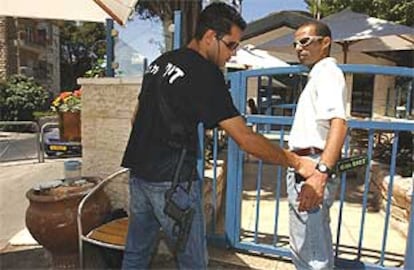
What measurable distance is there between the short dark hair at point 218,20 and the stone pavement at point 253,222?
1.79 metres

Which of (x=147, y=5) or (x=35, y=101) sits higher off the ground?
(x=147, y=5)

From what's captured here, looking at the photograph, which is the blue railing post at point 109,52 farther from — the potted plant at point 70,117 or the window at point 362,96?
the window at point 362,96

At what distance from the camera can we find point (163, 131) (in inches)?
72.0

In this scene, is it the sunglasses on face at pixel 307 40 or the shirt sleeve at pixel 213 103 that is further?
the sunglasses on face at pixel 307 40

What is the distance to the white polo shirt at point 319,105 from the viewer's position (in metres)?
1.84

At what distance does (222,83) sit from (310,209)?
69 cm

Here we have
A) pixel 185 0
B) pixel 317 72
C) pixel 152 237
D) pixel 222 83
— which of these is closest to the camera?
pixel 222 83

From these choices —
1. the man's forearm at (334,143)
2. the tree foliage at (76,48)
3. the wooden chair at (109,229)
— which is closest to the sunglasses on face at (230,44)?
the man's forearm at (334,143)

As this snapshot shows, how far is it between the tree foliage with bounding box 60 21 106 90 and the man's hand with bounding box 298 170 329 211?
2751 cm

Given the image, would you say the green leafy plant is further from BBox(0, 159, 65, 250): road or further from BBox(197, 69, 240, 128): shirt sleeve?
BBox(197, 69, 240, 128): shirt sleeve

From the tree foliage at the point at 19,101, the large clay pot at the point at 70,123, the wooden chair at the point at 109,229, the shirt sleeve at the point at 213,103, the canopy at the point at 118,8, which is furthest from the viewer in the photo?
the tree foliage at the point at 19,101

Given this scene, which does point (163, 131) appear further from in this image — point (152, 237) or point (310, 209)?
point (310, 209)

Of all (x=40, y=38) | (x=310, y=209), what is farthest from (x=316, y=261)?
(x=40, y=38)

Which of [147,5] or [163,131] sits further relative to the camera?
[147,5]
